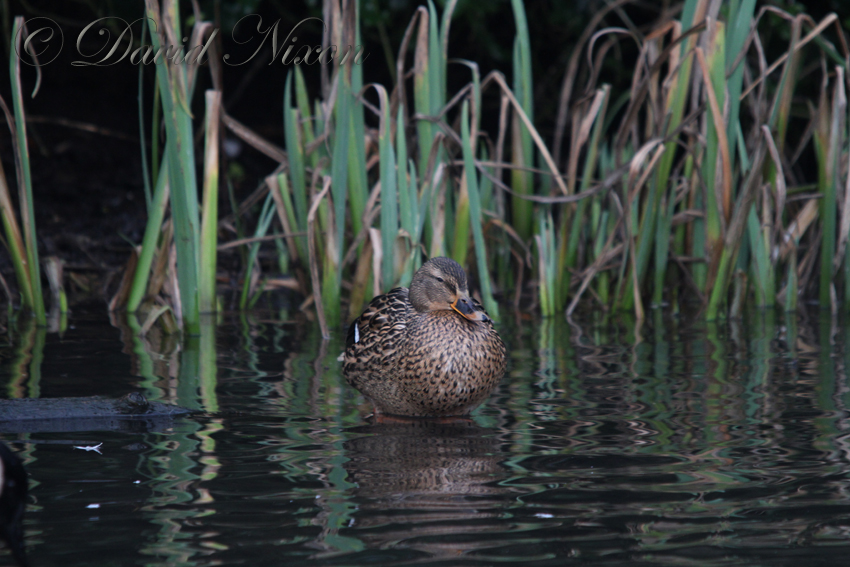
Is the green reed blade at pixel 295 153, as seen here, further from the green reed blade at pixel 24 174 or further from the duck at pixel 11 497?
the duck at pixel 11 497

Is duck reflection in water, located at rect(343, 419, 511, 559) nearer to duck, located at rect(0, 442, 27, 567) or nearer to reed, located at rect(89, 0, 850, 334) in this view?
duck, located at rect(0, 442, 27, 567)

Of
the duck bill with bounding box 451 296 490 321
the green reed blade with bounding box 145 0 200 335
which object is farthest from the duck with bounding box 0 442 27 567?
the green reed blade with bounding box 145 0 200 335

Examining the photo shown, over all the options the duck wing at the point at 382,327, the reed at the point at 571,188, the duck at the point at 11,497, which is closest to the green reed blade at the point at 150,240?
the reed at the point at 571,188

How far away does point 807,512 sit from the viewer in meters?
2.58

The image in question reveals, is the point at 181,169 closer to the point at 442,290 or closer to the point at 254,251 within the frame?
the point at 254,251

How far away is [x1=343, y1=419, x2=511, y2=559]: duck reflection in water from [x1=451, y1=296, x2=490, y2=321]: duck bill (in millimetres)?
396

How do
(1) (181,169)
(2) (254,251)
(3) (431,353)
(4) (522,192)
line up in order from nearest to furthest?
(3) (431,353) < (1) (181,169) < (2) (254,251) < (4) (522,192)

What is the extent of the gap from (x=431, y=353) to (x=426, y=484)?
3.20 feet

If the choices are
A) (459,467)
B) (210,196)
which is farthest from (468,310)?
(210,196)

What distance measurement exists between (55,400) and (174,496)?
1.01m

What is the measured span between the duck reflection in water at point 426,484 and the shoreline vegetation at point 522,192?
177 centimetres

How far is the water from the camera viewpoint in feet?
7.81

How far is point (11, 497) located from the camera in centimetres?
249

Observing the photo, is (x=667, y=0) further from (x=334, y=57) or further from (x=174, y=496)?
(x=174, y=496)
